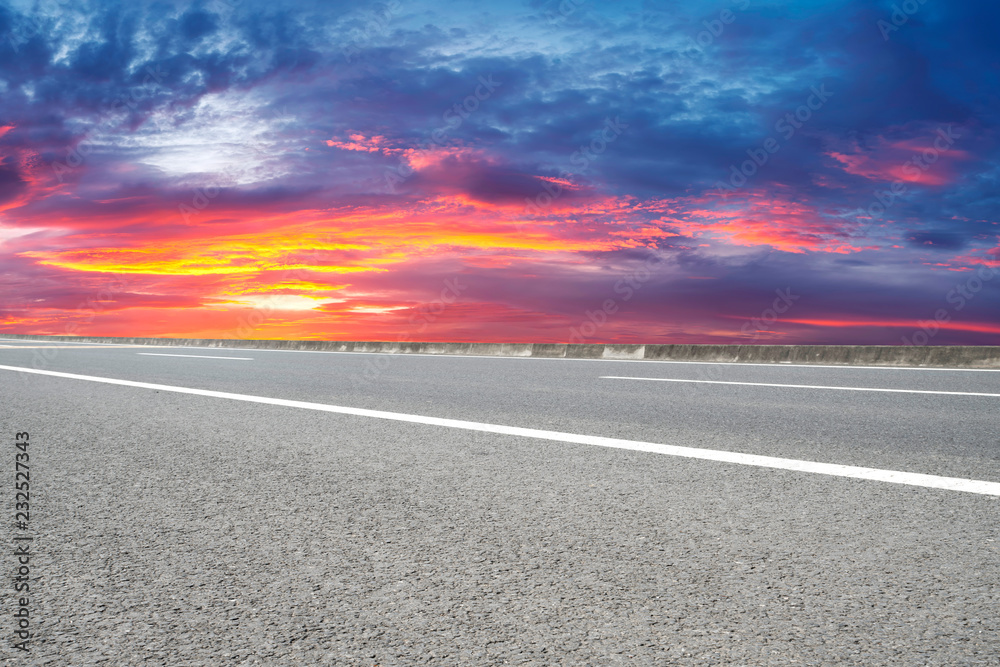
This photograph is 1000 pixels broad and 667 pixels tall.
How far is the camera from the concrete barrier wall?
14.3 metres

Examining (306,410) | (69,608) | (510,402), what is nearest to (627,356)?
(510,402)

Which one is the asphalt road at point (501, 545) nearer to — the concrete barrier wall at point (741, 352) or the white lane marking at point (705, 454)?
the white lane marking at point (705, 454)

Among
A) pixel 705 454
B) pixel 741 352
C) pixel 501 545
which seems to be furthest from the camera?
pixel 741 352

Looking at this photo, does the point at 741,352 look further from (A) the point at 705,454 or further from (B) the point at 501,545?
(B) the point at 501,545

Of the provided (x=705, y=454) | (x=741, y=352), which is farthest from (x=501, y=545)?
(x=741, y=352)

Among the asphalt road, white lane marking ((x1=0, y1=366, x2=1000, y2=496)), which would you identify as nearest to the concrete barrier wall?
the asphalt road

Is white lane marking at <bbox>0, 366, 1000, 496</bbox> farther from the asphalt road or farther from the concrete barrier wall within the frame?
the concrete barrier wall

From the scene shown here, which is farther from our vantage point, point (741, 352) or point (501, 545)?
point (741, 352)

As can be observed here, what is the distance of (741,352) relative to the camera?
1688 centimetres

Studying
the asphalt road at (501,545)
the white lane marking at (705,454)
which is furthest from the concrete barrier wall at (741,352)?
the white lane marking at (705,454)

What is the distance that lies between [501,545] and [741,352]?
14.8 meters

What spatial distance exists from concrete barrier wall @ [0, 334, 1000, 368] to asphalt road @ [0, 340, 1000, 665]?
8.81 metres

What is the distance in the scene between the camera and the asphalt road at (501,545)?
2.17 metres

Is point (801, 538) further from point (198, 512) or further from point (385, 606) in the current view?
point (198, 512)
